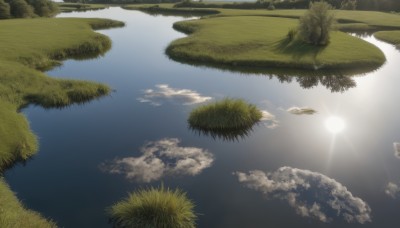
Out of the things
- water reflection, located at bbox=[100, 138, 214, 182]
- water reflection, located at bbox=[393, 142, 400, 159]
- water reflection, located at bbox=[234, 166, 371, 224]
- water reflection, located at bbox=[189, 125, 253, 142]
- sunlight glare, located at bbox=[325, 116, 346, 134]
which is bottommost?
water reflection, located at bbox=[100, 138, 214, 182]

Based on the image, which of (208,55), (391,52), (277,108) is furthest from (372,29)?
(277,108)

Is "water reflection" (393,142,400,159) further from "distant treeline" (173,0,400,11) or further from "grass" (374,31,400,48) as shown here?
"distant treeline" (173,0,400,11)

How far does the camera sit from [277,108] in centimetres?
3250

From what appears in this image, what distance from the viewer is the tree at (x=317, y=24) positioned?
174 ft

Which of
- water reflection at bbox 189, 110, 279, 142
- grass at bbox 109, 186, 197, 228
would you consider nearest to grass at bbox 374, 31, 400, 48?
water reflection at bbox 189, 110, 279, 142

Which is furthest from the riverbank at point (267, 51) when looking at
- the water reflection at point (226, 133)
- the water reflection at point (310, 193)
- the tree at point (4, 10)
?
the tree at point (4, 10)

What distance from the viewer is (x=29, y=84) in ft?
113

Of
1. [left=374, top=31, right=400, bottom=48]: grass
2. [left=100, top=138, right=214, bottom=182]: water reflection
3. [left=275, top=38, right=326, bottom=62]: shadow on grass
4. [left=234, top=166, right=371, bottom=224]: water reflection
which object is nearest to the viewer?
[left=234, top=166, right=371, bottom=224]: water reflection

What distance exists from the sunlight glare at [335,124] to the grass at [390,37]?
43.0 m

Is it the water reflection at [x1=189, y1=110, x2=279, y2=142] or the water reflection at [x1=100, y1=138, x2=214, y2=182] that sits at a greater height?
the water reflection at [x1=189, y1=110, x2=279, y2=142]

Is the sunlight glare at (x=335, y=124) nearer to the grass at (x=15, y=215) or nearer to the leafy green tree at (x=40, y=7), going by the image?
the grass at (x=15, y=215)

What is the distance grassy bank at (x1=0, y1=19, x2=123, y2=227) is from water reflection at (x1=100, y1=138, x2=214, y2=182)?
5393 mm

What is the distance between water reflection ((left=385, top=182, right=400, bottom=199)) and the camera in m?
19.6

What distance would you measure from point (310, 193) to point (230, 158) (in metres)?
5.50
